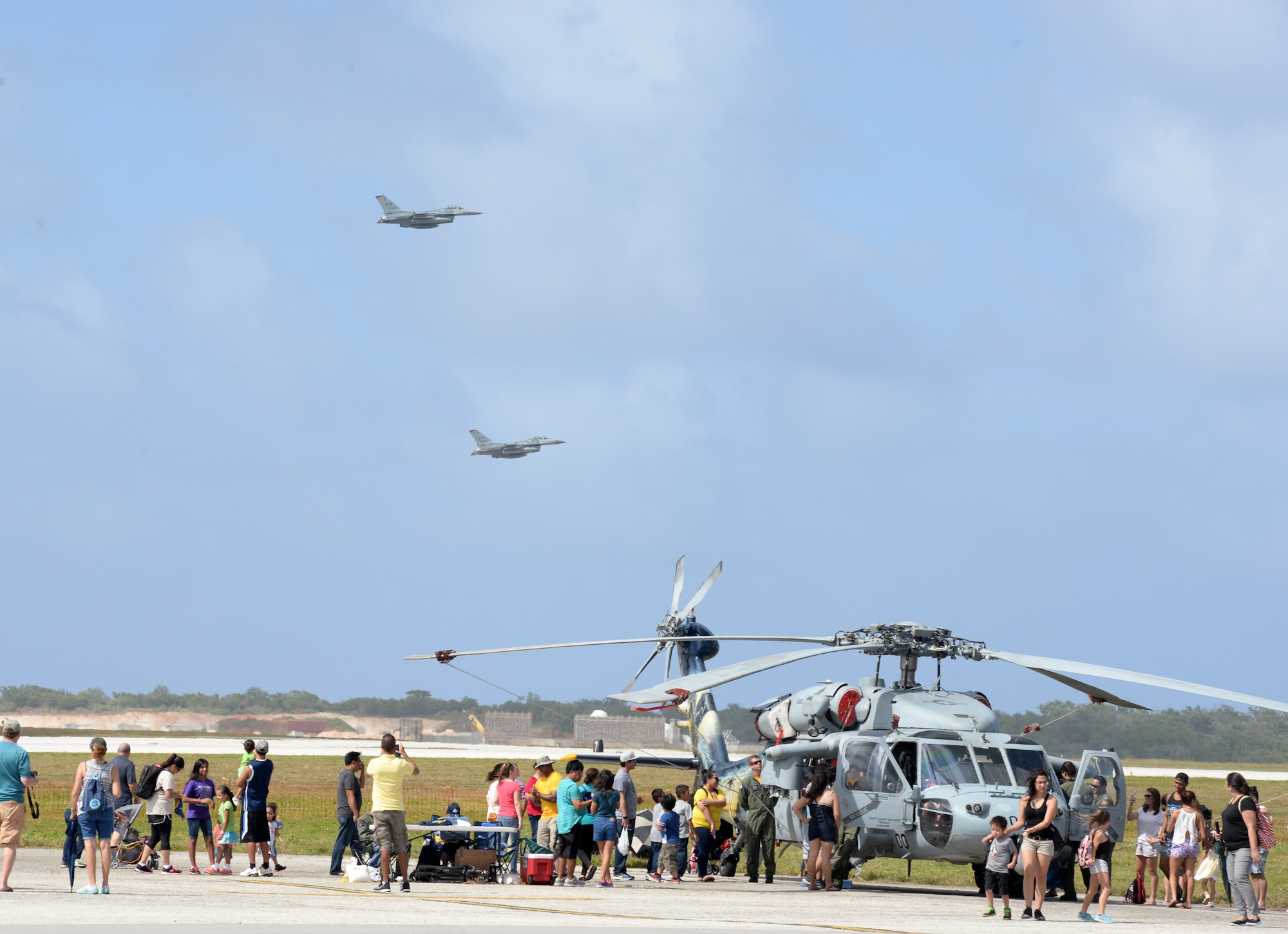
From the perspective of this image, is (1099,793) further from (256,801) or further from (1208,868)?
(256,801)

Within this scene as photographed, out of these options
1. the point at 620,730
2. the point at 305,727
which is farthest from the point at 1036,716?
the point at 305,727

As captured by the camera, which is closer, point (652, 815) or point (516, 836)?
point (516, 836)

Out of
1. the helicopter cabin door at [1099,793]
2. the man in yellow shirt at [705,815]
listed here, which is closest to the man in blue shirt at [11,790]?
the man in yellow shirt at [705,815]

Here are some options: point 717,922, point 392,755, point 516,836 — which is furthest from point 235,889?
point 717,922

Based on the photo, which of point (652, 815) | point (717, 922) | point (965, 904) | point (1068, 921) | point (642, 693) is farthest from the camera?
point (652, 815)

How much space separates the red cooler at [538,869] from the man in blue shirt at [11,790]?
604 centimetres

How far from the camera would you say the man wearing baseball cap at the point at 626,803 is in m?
20.0

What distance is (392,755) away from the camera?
16.1 metres

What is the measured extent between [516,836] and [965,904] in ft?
17.7

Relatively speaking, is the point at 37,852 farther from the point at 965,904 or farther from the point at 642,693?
the point at 965,904

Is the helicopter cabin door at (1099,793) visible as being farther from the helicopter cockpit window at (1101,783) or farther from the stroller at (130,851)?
the stroller at (130,851)

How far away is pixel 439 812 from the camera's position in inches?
1438

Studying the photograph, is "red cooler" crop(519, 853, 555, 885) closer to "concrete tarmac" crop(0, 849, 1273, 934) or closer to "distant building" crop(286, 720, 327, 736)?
"concrete tarmac" crop(0, 849, 1273, 934)

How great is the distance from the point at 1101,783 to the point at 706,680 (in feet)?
17.3
